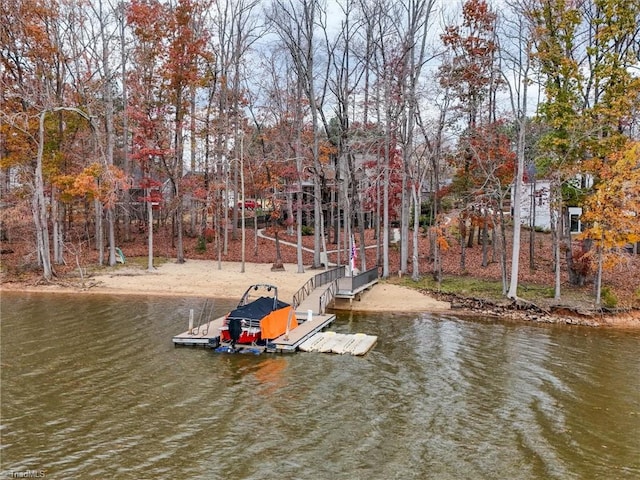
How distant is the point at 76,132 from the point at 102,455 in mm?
27501

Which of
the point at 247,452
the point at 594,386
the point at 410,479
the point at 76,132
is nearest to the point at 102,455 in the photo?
the point at 247,452

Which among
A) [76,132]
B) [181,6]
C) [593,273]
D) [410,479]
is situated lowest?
[410,479]

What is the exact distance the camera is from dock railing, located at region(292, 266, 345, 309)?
896 inches

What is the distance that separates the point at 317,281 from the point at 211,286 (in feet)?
20.8

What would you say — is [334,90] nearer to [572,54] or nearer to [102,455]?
[572,54]

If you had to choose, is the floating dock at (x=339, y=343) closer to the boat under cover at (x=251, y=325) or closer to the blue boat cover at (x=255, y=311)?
the boat under cover at (x=251, y=325)

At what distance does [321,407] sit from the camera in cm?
1173

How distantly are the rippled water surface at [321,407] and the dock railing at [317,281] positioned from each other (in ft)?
18.4

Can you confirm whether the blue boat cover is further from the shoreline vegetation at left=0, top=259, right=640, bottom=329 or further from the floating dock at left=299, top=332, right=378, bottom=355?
the shoreline vegetation at left=0, top=259, right=640, bottom=329

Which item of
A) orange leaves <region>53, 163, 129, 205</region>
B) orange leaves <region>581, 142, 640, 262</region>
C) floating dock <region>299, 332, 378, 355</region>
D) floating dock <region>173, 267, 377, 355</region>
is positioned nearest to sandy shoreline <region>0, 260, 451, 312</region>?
floating dock <region>173, 267, 377, 355</region>

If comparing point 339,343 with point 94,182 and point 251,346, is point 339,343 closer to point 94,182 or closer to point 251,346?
point 251,346

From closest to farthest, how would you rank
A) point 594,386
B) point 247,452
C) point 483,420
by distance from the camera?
point 247,452 → point 483,420 → point 594,386

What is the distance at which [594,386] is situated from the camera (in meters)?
13.5

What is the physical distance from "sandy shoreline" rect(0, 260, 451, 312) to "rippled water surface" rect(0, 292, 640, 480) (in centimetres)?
508
